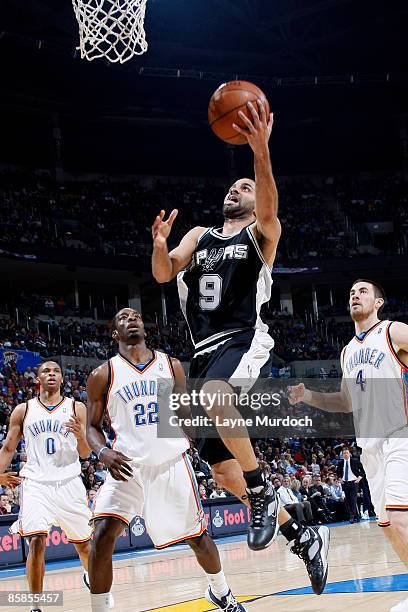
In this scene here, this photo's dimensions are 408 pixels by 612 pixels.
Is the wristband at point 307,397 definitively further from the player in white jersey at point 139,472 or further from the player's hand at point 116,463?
the player's hand at point 116,463

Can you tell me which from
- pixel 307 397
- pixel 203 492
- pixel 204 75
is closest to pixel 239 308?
pixel 307 397

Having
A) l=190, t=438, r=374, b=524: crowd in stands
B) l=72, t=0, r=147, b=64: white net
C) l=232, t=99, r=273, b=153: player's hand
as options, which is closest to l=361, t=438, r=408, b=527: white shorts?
l=232, t=99, r=273, b=153: player's hand

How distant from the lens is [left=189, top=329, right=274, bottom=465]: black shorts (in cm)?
458

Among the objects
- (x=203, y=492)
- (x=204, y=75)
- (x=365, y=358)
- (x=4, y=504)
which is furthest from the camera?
(x=204, y=75)

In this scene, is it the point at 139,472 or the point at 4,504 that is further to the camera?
the point at 4,504

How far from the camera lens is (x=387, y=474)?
205 inches

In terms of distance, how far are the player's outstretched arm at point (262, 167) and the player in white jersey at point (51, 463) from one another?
10.3ft

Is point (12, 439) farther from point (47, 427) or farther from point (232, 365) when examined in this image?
point (232, 365)

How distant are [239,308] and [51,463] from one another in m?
3.33

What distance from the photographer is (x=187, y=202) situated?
3147cm

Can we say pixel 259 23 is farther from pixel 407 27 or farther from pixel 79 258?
pixel 79 258

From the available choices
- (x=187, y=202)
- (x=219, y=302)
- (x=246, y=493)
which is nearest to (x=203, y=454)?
(x=246, y=493)

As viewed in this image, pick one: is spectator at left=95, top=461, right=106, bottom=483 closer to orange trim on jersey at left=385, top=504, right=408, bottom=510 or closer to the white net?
the white net

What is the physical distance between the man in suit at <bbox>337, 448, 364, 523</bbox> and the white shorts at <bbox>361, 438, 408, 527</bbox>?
38.7ft
